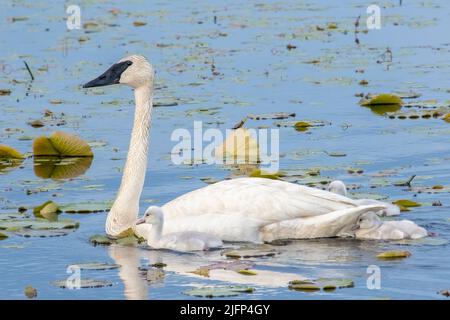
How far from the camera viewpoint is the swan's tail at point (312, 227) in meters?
12.9

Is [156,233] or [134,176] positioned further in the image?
[134,176]

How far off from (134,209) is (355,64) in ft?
34.7

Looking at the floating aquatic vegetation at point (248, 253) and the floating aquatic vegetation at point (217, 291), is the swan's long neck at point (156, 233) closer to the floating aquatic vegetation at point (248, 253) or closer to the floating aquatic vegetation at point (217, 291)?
the floating aquatic vegetation at point (248, 253)

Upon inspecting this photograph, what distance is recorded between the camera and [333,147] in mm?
17234

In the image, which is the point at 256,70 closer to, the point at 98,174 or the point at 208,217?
the point at 98,174

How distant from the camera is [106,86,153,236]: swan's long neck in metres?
13.6

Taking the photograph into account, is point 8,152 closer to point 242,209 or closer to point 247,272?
point 242,209

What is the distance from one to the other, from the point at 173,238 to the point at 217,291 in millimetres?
1869

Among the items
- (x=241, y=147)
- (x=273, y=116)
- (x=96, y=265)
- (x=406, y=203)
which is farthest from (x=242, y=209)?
(x=273, y=116)

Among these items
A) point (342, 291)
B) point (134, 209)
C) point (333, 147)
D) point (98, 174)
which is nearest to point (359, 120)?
point (333, 147)

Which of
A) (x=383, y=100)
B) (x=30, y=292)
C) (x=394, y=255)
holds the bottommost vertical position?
(x=30, y=292)

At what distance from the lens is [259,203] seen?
1305cm

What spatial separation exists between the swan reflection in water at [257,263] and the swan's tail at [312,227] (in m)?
0.11

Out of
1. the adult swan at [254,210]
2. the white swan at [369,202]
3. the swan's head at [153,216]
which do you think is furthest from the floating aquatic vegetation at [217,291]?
the white swan at [369,202]
